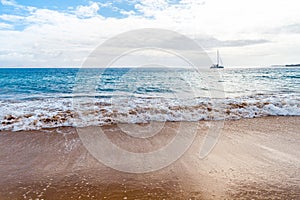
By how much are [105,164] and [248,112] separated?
20.5ft

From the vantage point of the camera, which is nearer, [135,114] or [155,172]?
[155,172]

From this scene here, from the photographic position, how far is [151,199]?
2955mm

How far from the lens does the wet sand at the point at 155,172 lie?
312 centimetres

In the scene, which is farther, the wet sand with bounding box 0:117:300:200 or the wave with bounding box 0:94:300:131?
the wave with bounding box 0:94:300:131

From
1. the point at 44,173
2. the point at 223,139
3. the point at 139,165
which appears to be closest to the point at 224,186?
the point at 139,165

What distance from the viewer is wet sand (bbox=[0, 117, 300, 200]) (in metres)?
3.12

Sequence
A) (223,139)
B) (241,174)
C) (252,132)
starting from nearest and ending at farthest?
(241,174), (223,139), (252,132)

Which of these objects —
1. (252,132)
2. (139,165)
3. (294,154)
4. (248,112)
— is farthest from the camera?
(248,112)

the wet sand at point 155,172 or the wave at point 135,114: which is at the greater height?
the wave at point 135,114

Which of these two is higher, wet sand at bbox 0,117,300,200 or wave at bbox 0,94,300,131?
wave at bbox 0,94,300,131

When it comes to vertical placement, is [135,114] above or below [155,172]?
above

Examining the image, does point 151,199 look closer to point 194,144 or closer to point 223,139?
point 194,144

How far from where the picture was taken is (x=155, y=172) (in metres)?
3.77

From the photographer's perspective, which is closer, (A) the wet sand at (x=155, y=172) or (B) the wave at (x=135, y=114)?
(A) the wet sand at (x=155, y=172)
